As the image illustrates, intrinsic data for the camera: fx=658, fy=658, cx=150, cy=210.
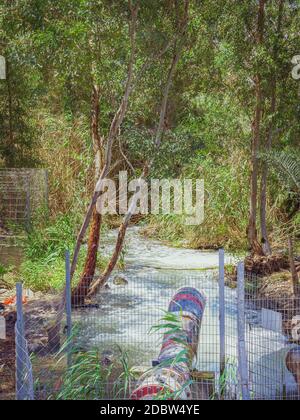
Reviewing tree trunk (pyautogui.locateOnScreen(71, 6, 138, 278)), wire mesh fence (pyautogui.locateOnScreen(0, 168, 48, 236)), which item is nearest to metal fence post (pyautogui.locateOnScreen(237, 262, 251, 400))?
tree trunk (pyautogui.locateOnScreen(71, 6, 138, 278))

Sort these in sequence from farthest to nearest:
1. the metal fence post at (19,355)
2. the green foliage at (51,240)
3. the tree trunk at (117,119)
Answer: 1. the green foliage at (51,240)
2. the tree trunk at (117,119)
3. the metal fence post at (19,355)

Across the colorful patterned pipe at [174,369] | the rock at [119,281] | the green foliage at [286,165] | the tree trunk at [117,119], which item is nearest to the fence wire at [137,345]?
the rock at [119,281]

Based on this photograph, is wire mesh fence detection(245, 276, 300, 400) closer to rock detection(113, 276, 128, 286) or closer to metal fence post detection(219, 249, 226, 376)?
metal fence post detection(219, 249, 226, 376)

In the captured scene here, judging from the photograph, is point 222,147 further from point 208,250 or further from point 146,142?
point 146,142

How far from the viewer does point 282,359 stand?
4848 millimetres

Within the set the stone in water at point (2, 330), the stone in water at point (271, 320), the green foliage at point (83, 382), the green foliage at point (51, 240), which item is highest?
the green foliage at point (51, 240)

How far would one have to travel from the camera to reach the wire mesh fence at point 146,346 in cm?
448

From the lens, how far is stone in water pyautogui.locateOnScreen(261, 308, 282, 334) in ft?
16.3

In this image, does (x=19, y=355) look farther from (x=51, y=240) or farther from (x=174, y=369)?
(x=51, y=240)

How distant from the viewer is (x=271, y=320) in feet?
16.8

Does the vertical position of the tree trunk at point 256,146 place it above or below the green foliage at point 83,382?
above

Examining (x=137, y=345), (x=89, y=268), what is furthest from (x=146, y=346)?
(x=89, y=268)

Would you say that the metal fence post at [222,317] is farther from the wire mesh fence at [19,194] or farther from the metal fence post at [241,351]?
the wire mesh fence at [19,194]

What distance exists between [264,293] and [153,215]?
5.07 meters
